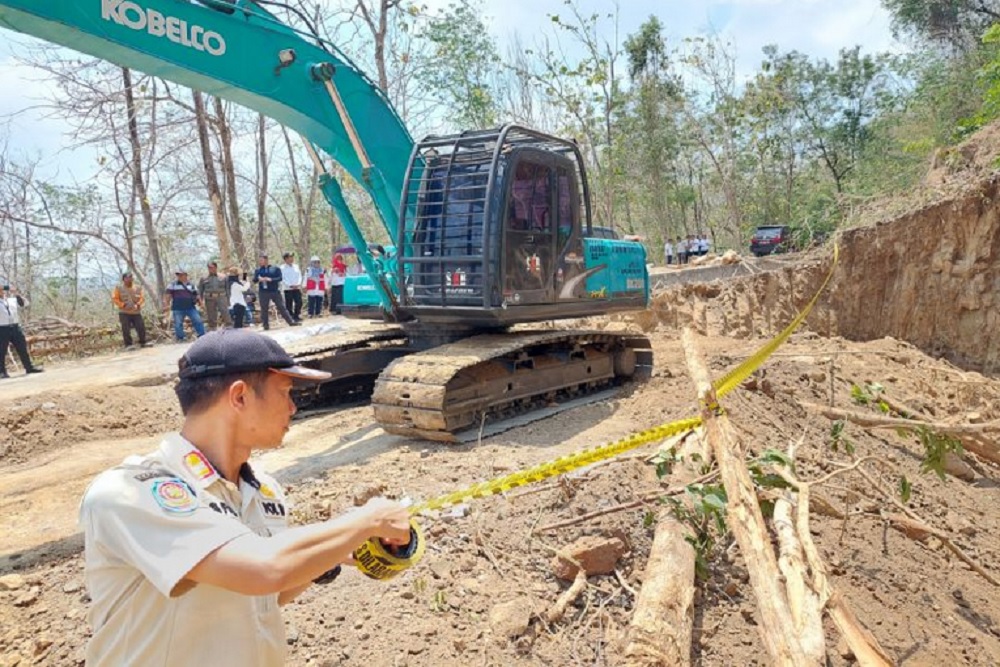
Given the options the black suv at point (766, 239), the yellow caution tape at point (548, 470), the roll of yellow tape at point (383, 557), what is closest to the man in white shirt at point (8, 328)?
the yellow caution tape at point (548, 470)

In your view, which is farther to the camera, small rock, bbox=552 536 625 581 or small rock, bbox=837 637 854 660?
small rock, bbox=552 536 625 581

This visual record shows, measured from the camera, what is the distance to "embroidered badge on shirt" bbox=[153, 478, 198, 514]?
1424 millimetres

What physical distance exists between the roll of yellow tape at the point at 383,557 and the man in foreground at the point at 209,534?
0.25 ft

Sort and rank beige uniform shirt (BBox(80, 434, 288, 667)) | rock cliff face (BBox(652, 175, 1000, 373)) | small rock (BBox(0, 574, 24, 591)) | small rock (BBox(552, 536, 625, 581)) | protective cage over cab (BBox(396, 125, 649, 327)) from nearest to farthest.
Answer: beige uniform shirt (BBox(80, 434, 288, 667)) < small rock (BBox(552, 536, 625, 581)) < small rock (BBox(0, 574, 24, 591)) < protective cage over cab (BBox(396, 125, 649, 327)) < rock cliff face (BBox(652, 175, 1000, 373))

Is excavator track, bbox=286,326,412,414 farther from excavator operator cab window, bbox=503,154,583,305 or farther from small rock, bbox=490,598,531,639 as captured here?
small rock, bbox=490,598,531,639

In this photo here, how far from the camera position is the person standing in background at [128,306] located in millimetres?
13505

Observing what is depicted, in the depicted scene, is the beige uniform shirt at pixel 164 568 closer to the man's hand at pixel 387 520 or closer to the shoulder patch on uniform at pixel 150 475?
the shoulder patch on uniform at pixel 150 475

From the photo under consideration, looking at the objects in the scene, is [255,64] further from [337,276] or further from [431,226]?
[337,276]

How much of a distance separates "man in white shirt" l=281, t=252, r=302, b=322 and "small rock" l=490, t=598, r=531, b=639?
13548 millimetres

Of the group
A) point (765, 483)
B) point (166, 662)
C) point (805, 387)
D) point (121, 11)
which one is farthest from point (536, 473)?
point (805, 387)

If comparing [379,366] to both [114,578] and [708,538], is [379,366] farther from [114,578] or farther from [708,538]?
[114,578]

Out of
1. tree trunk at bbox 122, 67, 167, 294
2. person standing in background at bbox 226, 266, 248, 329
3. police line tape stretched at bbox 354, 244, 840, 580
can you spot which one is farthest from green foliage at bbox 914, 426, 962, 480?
tree trunk at bbox 122, 67, 167, 294

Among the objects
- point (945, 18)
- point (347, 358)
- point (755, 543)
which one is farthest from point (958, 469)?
point (945, 18)

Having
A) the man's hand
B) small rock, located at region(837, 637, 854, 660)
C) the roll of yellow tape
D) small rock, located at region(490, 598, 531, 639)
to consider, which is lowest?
small rock, located at region(837, 637, 854, 660)
